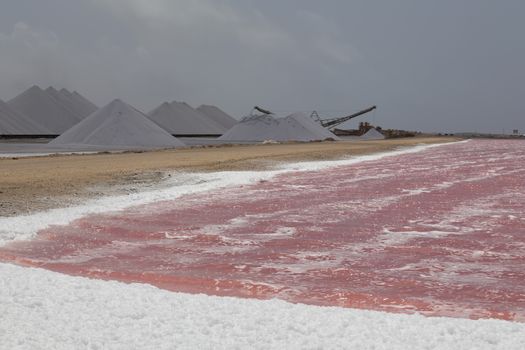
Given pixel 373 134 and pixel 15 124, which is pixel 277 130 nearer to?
pixel 15 124

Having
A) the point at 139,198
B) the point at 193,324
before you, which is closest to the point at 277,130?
the point at 139,198

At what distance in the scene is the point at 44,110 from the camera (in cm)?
6719

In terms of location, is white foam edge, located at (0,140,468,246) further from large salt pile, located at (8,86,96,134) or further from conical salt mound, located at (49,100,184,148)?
large salt pile, located at (8,86,96,134)

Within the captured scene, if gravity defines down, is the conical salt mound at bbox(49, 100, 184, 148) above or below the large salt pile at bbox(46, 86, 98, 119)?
below

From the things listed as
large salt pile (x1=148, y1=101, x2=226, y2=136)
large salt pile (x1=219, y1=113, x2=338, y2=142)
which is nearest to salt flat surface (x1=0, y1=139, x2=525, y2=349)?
large salt pile (x1=219, y1=113, x2=338, y2=142)

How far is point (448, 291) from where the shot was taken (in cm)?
559

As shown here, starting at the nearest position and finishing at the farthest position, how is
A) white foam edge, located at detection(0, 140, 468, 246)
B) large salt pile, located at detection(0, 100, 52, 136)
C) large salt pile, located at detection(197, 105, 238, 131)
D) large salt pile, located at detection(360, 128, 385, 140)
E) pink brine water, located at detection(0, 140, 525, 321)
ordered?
pink brine water, located at detection(0, 140, 525, 321), white foam edge, located at detection(0, 140, 468, 246), large salt pile, located at detection(0, 100, 52, 136), large salt pile, located at detection(360, 128, 385, 140), large salt pile, located at detection(197, 105, 238, 131)

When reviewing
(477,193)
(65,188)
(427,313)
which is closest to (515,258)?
(427,313)

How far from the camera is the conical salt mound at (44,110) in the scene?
64688 mm

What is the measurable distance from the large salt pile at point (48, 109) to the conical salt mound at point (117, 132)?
21.4 meters

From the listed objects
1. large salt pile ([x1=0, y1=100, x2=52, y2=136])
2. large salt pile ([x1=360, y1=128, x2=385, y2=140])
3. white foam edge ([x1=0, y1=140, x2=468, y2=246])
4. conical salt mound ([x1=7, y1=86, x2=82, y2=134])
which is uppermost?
conical salt mound ([x1=7, y1=86, x2=82, y2=134])

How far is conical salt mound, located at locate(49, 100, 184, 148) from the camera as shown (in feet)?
130

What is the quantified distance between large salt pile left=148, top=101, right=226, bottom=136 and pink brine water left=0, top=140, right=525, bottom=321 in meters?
60.0

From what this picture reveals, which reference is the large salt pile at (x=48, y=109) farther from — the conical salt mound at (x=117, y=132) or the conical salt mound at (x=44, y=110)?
the conical salt mound at (x=117, y=132)
